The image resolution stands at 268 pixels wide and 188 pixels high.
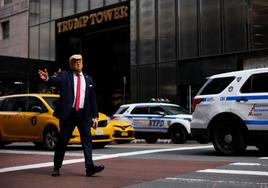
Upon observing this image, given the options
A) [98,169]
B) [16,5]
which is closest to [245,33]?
[98,169]

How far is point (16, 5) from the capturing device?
39.3m

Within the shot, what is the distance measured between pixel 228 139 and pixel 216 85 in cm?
132

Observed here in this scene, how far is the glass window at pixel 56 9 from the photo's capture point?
35.2 metres

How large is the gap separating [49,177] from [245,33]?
17.8 metres

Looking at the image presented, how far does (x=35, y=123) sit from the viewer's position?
1394 cm

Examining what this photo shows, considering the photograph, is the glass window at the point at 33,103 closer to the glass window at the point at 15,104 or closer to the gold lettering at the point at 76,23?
the glass window at the point at 15,104

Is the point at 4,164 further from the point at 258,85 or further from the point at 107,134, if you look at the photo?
the point at 258,85

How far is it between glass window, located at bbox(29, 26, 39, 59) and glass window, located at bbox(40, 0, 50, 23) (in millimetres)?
1011

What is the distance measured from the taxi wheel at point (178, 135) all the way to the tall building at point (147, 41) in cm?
713

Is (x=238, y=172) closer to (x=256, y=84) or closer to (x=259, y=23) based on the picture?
(x=256, y=84)

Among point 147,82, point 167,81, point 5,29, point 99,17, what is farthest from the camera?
Answer: point 5,29

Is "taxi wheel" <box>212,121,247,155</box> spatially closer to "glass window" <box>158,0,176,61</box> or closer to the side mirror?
the side mirror

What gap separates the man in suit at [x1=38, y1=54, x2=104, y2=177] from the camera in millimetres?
7582

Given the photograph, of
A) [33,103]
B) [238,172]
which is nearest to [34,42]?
[33,103]
